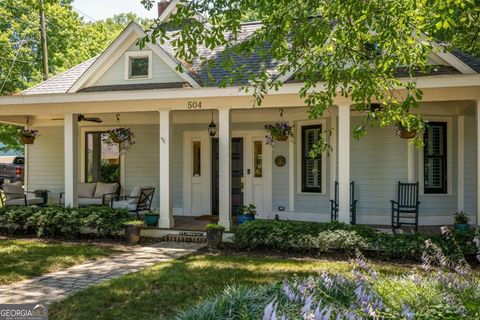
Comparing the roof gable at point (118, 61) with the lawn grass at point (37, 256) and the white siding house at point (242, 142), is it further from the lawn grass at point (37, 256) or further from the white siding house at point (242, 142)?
the lawn grass at point (37, 256)

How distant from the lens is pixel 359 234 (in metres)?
7.33

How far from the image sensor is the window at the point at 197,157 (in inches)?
455

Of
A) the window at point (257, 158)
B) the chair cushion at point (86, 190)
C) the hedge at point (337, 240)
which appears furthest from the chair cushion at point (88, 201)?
the hedge at point (337, 240)

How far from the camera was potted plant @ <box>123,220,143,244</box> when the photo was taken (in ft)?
28.0

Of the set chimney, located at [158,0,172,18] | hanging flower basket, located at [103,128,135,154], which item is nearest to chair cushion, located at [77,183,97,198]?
hanging flower basket, located at [103,128,135,154]

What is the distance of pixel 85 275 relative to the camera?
241 inches

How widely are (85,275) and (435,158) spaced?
788cm

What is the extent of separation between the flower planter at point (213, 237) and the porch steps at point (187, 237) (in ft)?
2.61

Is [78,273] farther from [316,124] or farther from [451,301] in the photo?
[316,124]

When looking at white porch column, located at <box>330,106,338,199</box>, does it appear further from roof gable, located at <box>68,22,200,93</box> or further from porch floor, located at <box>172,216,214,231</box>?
roof gable, located at <box>68,22,200,93</box>

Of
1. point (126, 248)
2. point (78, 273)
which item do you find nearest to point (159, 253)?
point (126, 248)

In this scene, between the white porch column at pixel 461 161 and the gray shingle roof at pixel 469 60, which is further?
the white porch column at pixel 461 161

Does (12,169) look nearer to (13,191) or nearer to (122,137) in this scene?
(13,191)

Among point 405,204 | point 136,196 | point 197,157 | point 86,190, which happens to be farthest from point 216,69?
point 405,204
